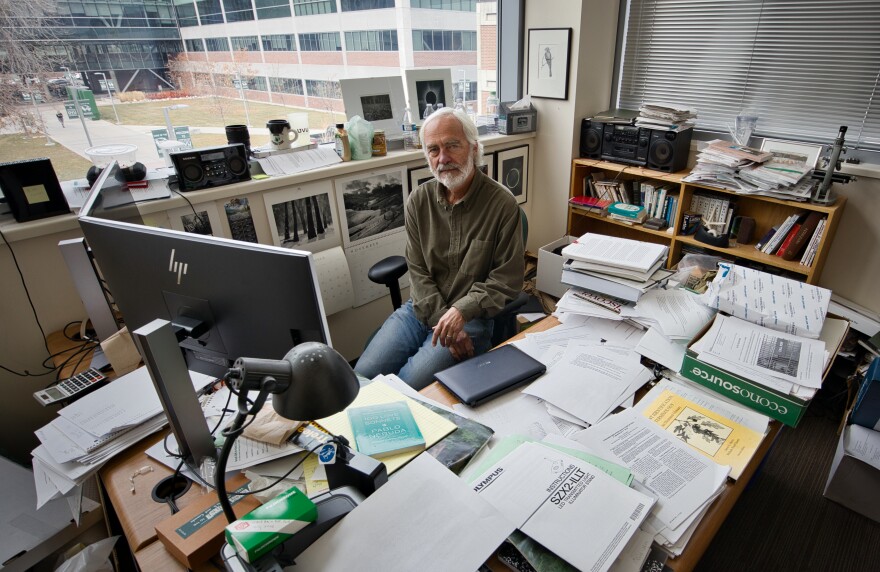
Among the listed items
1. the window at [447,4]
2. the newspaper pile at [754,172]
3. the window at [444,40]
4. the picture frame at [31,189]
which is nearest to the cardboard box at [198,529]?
the picture frame at [31,189]

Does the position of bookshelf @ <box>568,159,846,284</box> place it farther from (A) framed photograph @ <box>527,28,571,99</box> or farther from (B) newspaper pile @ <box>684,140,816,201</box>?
(A) framed photograph @ <box>527,28,571,99</box>

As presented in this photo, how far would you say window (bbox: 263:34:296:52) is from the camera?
2.26 m

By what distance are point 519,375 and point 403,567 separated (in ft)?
2.08

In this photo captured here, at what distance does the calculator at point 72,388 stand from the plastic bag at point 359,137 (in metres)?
1.41

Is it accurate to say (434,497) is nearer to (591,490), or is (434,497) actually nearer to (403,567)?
(403,567)

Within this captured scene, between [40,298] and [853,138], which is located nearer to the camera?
[40,298]

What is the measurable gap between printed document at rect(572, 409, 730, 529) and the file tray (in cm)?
23

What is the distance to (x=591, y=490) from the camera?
875 mm

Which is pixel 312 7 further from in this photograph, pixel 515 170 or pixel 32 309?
pixel 32 309

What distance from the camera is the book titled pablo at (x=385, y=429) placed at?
1006 millimetres

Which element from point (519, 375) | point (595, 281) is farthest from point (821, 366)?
point (519, 375)

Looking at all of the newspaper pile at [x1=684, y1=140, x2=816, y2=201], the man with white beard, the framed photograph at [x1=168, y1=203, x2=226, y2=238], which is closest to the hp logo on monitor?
the man with white beard

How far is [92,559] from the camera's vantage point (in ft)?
3.88

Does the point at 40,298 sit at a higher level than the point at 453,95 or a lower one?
lower
